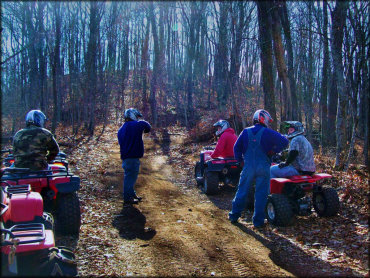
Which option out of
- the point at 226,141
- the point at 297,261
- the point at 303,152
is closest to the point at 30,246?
the point at 297,261

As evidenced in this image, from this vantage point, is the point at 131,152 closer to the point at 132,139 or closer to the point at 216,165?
the point at 132,139

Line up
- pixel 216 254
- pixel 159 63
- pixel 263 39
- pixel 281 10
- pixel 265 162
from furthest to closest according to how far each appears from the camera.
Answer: pixel 159 63 → pixel 281 10 → pixel 263 39 → pixel 265 162 → pixel 216 254

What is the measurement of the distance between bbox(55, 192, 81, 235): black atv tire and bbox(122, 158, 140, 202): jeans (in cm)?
243

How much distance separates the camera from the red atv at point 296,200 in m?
5.93

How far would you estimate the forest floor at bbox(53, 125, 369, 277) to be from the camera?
4371mm

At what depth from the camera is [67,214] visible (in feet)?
17.4

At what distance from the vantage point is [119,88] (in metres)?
28.8

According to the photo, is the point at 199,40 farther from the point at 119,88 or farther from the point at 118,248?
the point at 118,248

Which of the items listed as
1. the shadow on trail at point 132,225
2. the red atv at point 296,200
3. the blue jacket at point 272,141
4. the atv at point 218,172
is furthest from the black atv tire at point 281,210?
the atv at point 218,172

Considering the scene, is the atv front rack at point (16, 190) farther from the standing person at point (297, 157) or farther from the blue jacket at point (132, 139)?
the standing person at point (297, 157)

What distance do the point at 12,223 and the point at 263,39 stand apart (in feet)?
31.4

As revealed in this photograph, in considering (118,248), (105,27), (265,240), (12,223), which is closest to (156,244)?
(118,248)

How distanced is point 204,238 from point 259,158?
1.76 metres

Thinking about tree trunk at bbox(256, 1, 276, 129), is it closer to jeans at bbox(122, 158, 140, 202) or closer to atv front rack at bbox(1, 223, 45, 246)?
jeans at bbox(122, 158, 140, 202)
